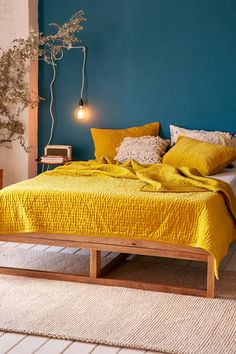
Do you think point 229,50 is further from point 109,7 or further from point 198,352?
point 198,352

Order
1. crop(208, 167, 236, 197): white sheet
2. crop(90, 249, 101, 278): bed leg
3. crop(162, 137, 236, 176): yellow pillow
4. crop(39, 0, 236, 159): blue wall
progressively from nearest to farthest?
crop(90, 249, 101, 278): bed leg < crop(208, 167, 236, 197): white sheet < crop(162, 137, 236, 176): yellow pillow < crop(39, 0, 236, 159): blue wall

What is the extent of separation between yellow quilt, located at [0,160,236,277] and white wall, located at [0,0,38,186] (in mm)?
1984

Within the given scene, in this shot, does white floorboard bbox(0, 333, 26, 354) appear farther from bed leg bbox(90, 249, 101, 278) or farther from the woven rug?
bed leg bbox(90, 249, 101, 278)

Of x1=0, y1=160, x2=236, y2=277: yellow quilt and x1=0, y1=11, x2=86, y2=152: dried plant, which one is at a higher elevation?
x1=0, y1=11, x2=86, y2=152: dried plant

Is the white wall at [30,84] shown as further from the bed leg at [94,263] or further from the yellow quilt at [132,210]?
the bed leg at [94,263]

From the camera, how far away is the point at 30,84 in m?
6.32

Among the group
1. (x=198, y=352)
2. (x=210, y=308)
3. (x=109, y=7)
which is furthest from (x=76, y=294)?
(x=109, y=7)

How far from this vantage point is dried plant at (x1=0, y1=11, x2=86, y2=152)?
19.6 feet

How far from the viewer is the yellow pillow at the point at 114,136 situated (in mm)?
6035

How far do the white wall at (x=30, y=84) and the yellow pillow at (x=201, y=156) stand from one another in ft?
5.40

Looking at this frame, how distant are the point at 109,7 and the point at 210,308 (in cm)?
369

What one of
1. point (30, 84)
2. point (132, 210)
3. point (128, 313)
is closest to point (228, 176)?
point (132, 210)

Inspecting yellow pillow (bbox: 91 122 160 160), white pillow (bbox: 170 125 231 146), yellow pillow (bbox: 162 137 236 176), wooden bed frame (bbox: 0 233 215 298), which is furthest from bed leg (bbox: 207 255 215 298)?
yellow pillow (bbox: 91 122 160 160)

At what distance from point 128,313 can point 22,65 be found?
135 inches
